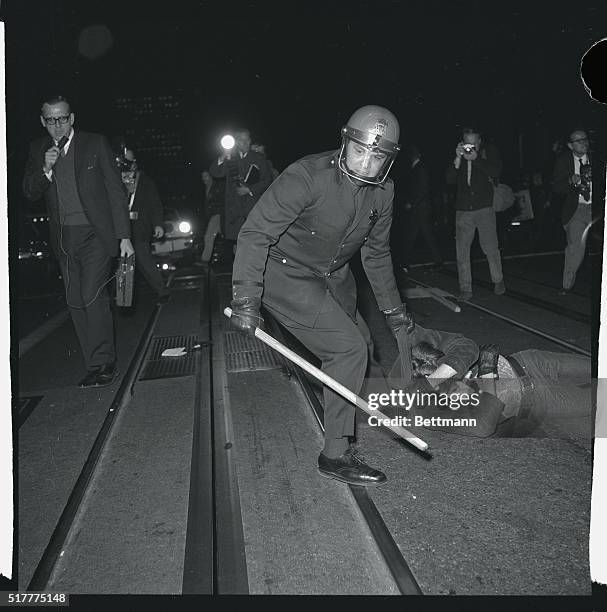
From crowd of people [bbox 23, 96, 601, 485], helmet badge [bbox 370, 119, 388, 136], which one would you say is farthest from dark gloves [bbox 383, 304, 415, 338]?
helmet badge [bbox 370, 119, 388, 136]

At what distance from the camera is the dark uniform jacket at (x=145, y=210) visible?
356 inches

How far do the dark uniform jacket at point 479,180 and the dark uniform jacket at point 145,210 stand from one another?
447 centimetres

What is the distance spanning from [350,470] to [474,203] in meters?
5.47

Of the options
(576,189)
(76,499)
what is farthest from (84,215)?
(576,189)

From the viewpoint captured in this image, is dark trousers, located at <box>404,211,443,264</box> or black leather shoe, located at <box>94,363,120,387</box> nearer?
black leather shoe, located at <box>94,363,120,387</box>

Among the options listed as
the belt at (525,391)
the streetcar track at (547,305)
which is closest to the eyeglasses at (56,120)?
the belt at (525,391)

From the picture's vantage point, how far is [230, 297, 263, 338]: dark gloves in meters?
3.23

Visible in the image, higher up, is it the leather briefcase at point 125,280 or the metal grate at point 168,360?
the leather briefcase at point 125,280

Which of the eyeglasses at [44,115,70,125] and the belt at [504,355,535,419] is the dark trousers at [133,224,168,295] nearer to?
the eyeglasses at [44,115,70,125]

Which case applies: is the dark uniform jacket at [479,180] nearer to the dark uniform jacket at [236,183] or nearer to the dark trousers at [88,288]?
the dark uniform jacket at [236,183]

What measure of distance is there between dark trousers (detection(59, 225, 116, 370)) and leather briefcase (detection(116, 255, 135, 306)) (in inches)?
7.5

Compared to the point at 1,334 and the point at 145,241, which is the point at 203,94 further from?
the point at 1,334

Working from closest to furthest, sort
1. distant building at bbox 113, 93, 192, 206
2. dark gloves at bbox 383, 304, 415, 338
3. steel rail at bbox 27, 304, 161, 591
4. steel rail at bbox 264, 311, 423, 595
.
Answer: steel rail at bbox 264, 311, 423, 595
steel rail at bbox 27, 304, 161, 591
dark gloves at bbox 383, 304, 415, 338
distant building at bbox 113, 93, 192, 206

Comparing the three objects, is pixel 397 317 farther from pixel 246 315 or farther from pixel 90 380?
pixel 90 380
